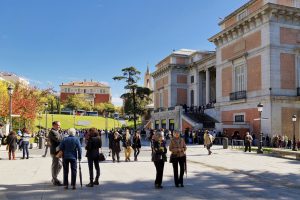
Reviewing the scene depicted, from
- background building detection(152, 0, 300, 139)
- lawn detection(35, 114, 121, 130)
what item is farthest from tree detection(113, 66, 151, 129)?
lawn detection(35, 114, 121, 130)

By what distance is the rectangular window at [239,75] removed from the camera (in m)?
35.3

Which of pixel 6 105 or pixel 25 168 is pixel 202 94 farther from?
pixel 25 168

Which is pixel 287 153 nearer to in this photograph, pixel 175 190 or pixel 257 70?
pixel 175 190

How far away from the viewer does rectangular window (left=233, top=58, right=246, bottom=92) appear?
35.3m

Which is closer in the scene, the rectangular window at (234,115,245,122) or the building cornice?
the building cornice

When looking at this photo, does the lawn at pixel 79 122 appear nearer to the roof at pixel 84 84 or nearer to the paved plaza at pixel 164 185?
the roof at pixel 84 84

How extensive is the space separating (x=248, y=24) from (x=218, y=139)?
10.9 m

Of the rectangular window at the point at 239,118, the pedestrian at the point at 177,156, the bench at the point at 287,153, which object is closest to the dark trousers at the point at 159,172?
the pedestrian at the point at 177,156

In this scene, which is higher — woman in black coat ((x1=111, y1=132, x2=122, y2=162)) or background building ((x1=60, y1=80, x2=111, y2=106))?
background building ((x1=60, y1=80, x2=111, y2=106))

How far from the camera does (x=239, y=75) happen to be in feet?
119

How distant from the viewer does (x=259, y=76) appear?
32.5 m

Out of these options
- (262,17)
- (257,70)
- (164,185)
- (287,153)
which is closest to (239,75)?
(257,70)

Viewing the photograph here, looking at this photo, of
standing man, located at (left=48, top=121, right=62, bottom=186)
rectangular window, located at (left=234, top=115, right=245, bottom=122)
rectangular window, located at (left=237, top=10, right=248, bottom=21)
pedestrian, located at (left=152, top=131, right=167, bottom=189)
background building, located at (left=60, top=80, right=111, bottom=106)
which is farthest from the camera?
background building, located at (left=60, top=80, right=111, bottom=106)

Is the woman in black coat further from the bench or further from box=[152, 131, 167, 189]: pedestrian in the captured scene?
the bench
